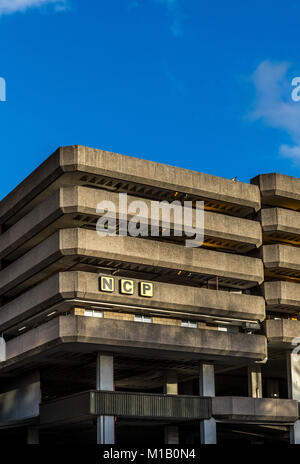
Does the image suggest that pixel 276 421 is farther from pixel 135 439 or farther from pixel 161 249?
pixel 135 439

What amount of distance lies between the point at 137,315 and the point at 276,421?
14817 mm

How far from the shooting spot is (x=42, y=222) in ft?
194

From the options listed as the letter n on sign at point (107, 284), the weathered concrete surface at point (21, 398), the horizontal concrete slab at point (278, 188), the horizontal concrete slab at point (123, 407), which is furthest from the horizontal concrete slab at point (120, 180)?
the horizontal concrete slab at point (123, 407)

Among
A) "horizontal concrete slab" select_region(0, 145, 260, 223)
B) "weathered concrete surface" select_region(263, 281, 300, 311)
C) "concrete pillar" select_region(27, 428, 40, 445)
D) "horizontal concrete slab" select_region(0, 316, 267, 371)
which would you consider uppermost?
"horizontal concrete slab" select_region(0, 145, 260, 223)

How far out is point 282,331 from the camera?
62562 millimetres

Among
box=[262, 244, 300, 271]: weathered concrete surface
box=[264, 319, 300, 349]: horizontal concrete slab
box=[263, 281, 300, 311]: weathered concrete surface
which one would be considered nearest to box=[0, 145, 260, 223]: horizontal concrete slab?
box=[262, 244, 300, 271]: weathered concrete surface

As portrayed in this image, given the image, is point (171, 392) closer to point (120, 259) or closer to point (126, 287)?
point (126, 287)

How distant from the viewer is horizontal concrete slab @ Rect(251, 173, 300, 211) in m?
65.7

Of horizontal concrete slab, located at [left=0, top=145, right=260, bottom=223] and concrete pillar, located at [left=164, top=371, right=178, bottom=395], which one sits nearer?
horizontal concrete slab, located at [left=0, top=145, right=260, bottom=223]

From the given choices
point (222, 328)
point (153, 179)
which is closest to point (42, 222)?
point (153, 179)

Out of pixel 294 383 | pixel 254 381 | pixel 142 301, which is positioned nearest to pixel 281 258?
pixel 294 383

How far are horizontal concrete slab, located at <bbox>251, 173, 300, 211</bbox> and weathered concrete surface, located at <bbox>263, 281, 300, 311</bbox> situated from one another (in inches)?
311

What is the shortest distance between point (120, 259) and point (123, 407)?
440 inches

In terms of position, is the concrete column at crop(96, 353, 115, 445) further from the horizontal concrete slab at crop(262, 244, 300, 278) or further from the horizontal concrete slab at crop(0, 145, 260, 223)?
the horizontal concrete slab at crop(262, 244, 300, 278)
